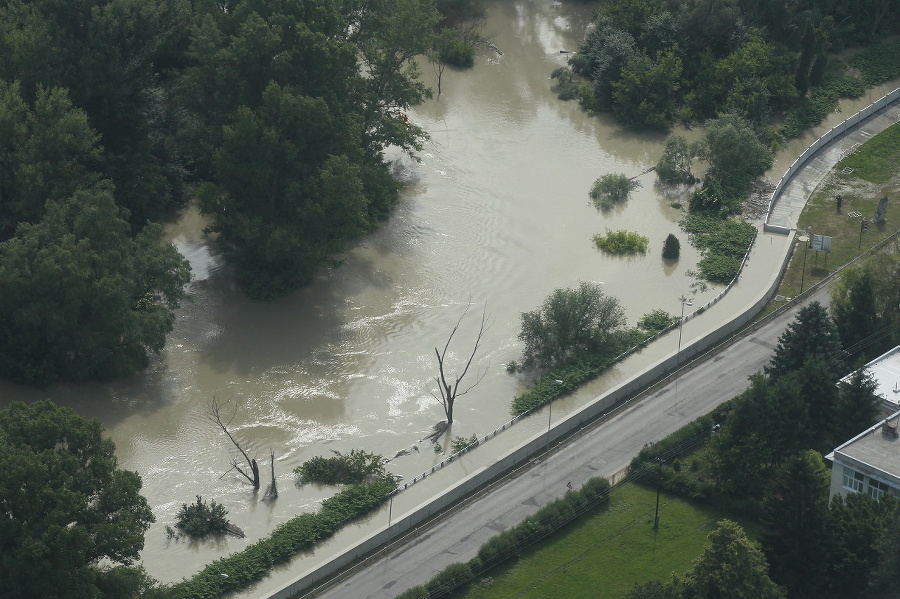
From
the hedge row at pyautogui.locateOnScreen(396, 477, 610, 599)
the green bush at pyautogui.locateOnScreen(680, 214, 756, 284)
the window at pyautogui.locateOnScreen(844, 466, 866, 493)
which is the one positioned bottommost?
the window at pyautogui.locateOnScreen(844, 466, 866, 493)

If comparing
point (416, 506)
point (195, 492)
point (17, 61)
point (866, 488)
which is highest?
point (17, 61)

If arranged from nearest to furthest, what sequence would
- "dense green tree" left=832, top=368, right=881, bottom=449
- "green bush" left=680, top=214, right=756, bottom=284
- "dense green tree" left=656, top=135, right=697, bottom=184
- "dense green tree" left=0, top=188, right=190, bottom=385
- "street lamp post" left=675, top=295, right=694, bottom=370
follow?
"dense green tree" left=832, top=368, right=881, bottom=449
"dense green tree" left=0, top=188, right=190, bottom=385
"street lamp post" left=675, top=295, right=694, bottom=370
"green bush" left=680, top=214, right=756, bottom=284
"dense green tree" left=656, top=135, right=697, bottom=184

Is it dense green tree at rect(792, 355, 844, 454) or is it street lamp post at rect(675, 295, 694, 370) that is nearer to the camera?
dense green tree at rect(792, 355, 844, 454)

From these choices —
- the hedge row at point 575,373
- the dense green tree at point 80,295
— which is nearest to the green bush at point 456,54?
the hedge row at point 575,373

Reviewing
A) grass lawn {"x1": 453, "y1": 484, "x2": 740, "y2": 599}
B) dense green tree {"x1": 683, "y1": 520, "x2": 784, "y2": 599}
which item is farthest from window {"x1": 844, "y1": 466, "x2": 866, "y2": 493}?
dense green tree {"x1": 683, "y1": 520, "x2": 784, "y2": 599}

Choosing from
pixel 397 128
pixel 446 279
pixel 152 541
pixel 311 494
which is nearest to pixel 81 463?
pixel 152 541

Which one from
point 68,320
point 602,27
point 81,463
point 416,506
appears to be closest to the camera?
point 81,463

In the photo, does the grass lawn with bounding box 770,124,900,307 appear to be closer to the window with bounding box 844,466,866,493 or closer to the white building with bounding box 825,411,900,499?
the white building with bounding box 825,411,900,499

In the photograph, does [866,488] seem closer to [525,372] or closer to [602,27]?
[525,372]
